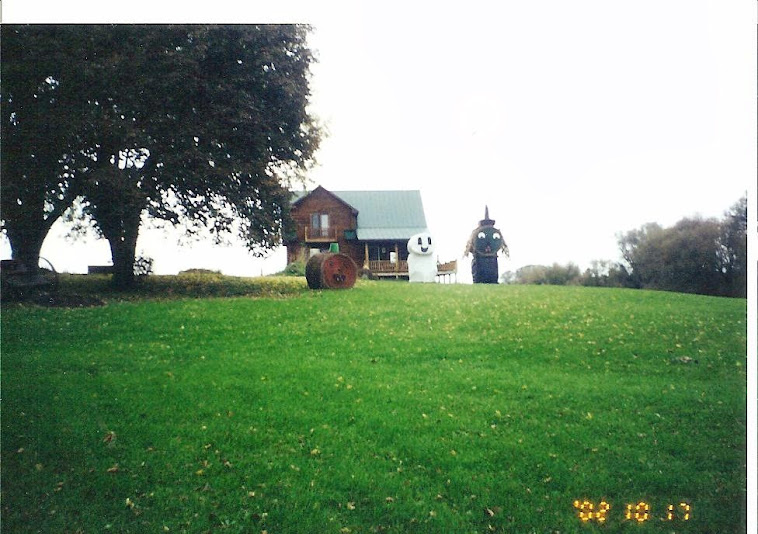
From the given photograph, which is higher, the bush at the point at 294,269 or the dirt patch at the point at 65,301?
the bush at the point at 294,269

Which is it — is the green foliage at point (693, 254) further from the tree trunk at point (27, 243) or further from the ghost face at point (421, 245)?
the tree trunk at point (27, 243)

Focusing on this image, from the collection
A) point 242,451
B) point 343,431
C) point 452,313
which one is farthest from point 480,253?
point 242,451

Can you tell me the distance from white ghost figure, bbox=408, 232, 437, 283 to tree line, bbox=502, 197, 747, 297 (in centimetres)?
171

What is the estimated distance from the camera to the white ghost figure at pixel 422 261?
5.04m

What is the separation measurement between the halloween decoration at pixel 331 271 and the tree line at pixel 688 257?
259 cm

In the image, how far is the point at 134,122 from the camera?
4.52 m

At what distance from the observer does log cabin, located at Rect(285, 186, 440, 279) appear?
4973 millimetres

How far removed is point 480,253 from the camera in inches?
209

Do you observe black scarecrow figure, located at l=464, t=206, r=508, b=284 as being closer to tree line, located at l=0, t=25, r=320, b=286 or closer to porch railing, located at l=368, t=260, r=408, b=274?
porch railing, located at l=368, t=260, r=408, b=274

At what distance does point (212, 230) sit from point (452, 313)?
8.80ft

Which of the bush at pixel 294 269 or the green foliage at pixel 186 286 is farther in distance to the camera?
the bush at pixel 294 269

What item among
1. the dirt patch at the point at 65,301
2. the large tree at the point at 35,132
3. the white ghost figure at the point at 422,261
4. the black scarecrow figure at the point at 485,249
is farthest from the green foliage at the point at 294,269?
the large tree at the point at 35,132

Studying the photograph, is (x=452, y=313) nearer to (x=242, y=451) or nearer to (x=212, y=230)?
(x=242, y=451)

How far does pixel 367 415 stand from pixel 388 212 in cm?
228
